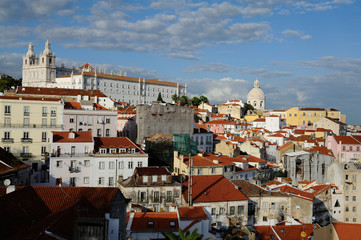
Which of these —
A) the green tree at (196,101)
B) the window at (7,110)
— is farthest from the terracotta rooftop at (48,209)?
the green tree at (196,101)

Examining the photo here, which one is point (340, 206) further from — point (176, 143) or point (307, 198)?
point (176, 143)

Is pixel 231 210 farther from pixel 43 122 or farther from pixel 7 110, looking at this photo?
pixel 7 110

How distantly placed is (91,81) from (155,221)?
118891 mm

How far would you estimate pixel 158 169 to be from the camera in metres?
37.5

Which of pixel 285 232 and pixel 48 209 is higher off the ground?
pixel 48 209

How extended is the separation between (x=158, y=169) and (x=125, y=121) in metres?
30.9

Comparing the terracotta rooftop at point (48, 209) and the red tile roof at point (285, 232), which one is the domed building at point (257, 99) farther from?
the terracotta rooftop at point (48, 209)

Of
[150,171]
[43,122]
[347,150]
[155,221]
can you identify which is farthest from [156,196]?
[347,150]

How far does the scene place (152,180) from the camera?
36.6m

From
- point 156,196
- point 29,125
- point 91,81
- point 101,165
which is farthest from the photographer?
point 91,81

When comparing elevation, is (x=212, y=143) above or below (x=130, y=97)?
below

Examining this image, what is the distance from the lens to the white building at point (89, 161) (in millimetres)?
40375

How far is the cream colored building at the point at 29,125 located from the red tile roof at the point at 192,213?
24695mm

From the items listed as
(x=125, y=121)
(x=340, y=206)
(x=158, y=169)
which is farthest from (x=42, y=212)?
(x=125, y=121)
